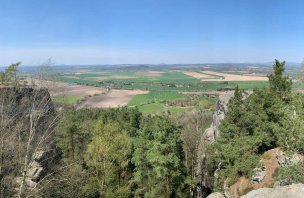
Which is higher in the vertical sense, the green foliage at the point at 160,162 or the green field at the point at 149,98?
the green foliage at the point at 160,162

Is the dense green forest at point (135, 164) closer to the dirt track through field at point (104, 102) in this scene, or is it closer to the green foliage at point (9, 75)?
the green foliage at point (9, 75)

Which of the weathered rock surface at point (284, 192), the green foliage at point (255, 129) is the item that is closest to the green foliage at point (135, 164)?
the green foliage at point (255, 129)

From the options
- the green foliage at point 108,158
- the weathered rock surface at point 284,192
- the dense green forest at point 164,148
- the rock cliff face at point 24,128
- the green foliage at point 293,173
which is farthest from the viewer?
the green foliage at point 108,158

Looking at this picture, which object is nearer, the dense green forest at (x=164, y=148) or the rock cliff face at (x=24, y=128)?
the rock cliff face at (x=24, y=128)

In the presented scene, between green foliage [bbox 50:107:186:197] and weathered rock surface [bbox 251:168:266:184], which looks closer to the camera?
weathered rock surface [bbox 251:168:266:184]

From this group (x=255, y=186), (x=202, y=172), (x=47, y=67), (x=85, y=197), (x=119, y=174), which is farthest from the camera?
(x=202, y=172)

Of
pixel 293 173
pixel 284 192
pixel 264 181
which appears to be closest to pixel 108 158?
pixel 264 181

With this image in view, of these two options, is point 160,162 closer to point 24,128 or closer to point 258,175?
point 258,175

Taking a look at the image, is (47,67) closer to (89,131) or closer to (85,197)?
(85,197)

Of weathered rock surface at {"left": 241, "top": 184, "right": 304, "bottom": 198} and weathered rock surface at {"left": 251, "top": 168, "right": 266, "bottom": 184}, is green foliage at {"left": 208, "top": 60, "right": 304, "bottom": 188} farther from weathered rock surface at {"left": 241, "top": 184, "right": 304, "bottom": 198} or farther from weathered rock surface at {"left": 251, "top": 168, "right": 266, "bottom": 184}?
weathered rock surface at {"left": 241, "top": 184, "right": 304, "bottom": 198}

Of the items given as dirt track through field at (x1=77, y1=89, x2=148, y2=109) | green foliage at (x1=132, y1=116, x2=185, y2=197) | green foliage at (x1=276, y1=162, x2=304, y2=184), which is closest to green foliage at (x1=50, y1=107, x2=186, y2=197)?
green foliage at (x1=132, y1=116, x2=185, y2=197)

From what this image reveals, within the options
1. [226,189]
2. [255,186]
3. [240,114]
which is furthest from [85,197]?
[240,114]
